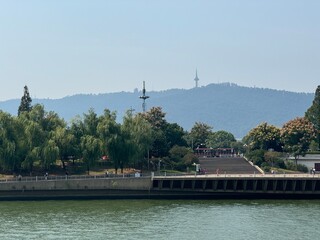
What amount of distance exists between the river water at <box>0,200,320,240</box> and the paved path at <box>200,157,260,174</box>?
29849 millimetres

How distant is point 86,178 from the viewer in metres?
99.8

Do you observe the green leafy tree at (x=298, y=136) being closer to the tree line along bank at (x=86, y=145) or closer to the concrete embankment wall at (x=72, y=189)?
the tree line along bank at (x=86, y=145)

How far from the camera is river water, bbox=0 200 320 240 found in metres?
68.5

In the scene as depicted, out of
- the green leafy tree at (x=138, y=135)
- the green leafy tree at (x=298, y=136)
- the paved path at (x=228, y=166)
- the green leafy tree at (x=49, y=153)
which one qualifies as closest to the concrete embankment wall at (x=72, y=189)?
the green leafy tree at (x=49, y=153)

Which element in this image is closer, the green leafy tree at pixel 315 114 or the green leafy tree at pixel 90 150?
the green leafy tree at pixel 90 150

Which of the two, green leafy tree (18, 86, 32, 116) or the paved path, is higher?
green leafy tree (18, 86, 32, 116)

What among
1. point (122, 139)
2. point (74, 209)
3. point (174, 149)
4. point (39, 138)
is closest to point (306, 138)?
point (174, 149)

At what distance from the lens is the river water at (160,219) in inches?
2697

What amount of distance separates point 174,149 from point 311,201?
4804cm

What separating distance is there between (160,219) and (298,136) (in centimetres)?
7491

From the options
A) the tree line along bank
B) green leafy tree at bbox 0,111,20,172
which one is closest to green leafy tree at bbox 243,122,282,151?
the tree line along bank

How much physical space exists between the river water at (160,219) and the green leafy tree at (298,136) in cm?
4810

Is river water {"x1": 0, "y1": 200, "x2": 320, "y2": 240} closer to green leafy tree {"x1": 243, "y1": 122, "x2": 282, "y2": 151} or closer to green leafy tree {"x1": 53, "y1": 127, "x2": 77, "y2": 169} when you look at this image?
green leafy tree {"x1": 53, "y1": 127, "x2": 77, "y2": 169}

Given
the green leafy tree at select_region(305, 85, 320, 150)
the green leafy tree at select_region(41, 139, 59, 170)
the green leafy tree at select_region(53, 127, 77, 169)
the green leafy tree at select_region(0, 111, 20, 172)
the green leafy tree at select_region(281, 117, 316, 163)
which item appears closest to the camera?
the green leafy tree at select_region(0, 111, 20, 172)
